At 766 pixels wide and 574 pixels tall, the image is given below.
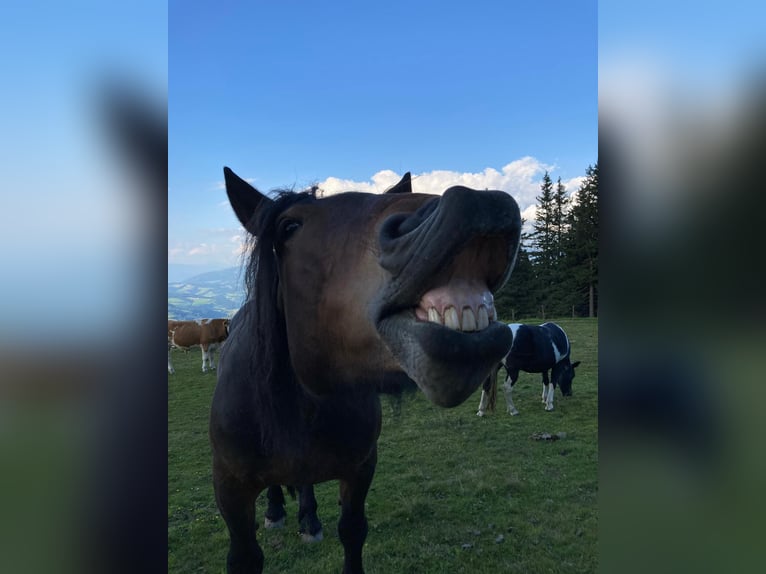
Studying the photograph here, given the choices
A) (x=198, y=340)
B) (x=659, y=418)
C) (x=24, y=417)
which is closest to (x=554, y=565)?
(x=659, y=418)

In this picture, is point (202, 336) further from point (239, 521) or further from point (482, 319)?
point (482, 319)

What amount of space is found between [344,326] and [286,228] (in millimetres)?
608

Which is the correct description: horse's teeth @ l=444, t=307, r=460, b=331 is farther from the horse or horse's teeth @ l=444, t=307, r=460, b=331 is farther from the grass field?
the horse

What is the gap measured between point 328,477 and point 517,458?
5.26 meters

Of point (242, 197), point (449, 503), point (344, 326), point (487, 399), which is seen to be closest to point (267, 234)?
point (242, 197)

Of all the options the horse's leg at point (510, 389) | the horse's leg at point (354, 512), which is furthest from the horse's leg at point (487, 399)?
the horse's leg at point (354, 512)

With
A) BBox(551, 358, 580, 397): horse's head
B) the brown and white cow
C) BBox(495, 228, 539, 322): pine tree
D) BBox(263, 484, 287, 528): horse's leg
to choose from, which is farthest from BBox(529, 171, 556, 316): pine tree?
BBox(263, 484, 287, 528): horse's leg

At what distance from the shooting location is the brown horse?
1264 millimetres

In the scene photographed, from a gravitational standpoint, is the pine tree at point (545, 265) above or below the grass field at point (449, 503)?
above

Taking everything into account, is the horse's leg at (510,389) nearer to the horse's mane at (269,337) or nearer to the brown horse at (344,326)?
the brown horse at (344,326)

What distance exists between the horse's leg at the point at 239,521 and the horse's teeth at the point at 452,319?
2.15 metres

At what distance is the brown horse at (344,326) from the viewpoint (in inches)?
49.8

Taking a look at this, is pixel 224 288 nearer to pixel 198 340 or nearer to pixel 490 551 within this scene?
pixel 490 551

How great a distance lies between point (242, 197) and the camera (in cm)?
231
